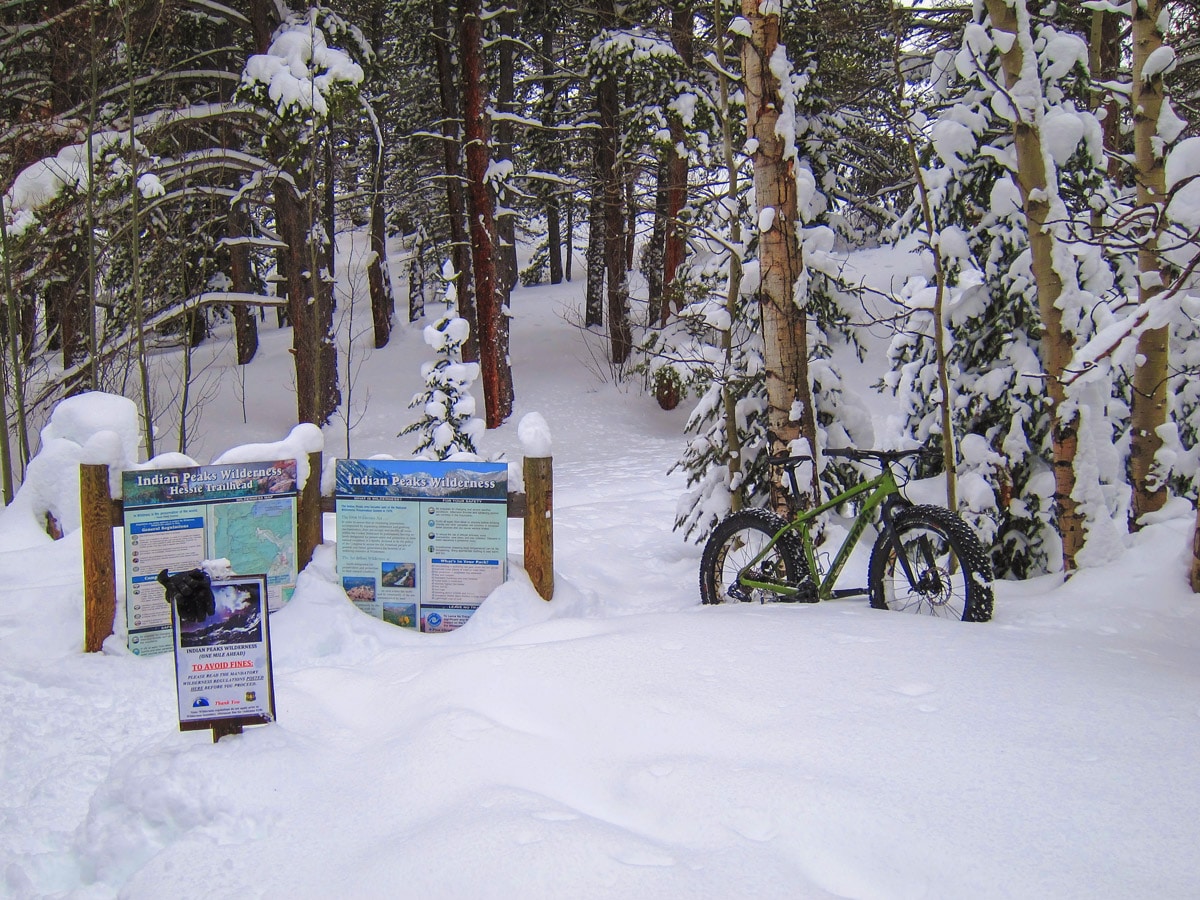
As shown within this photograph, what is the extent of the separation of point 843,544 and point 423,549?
246 centimetres

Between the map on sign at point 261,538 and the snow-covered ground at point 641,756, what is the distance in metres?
0.18

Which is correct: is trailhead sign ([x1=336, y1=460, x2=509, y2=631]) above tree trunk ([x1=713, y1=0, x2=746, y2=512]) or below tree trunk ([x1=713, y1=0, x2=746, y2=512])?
below

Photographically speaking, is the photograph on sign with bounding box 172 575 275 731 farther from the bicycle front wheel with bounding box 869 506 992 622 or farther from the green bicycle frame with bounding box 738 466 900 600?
the bicycle front wheel with bounding box 869 506 992 622

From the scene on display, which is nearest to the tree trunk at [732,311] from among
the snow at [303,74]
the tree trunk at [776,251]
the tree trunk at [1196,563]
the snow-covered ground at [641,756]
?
the tree trunk at [776,251]

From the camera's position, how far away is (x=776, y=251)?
567cm

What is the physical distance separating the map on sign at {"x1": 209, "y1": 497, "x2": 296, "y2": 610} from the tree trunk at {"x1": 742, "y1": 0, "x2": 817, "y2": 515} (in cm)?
310

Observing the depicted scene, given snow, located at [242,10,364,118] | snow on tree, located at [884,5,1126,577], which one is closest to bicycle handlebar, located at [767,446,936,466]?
snow on tree, located at [884,5,1126,577]

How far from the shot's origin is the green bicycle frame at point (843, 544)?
14.9 feet

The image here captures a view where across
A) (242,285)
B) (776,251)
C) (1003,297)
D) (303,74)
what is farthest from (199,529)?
(242,285)

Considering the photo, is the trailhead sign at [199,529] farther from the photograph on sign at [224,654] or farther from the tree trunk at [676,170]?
the tree trunk at [676,170]

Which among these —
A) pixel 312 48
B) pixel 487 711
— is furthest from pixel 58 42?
pixel 487 711

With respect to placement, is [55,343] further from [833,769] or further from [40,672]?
[833,769]

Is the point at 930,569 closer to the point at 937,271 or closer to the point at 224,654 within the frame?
the point at 937,271

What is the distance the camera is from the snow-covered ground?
2275mm
